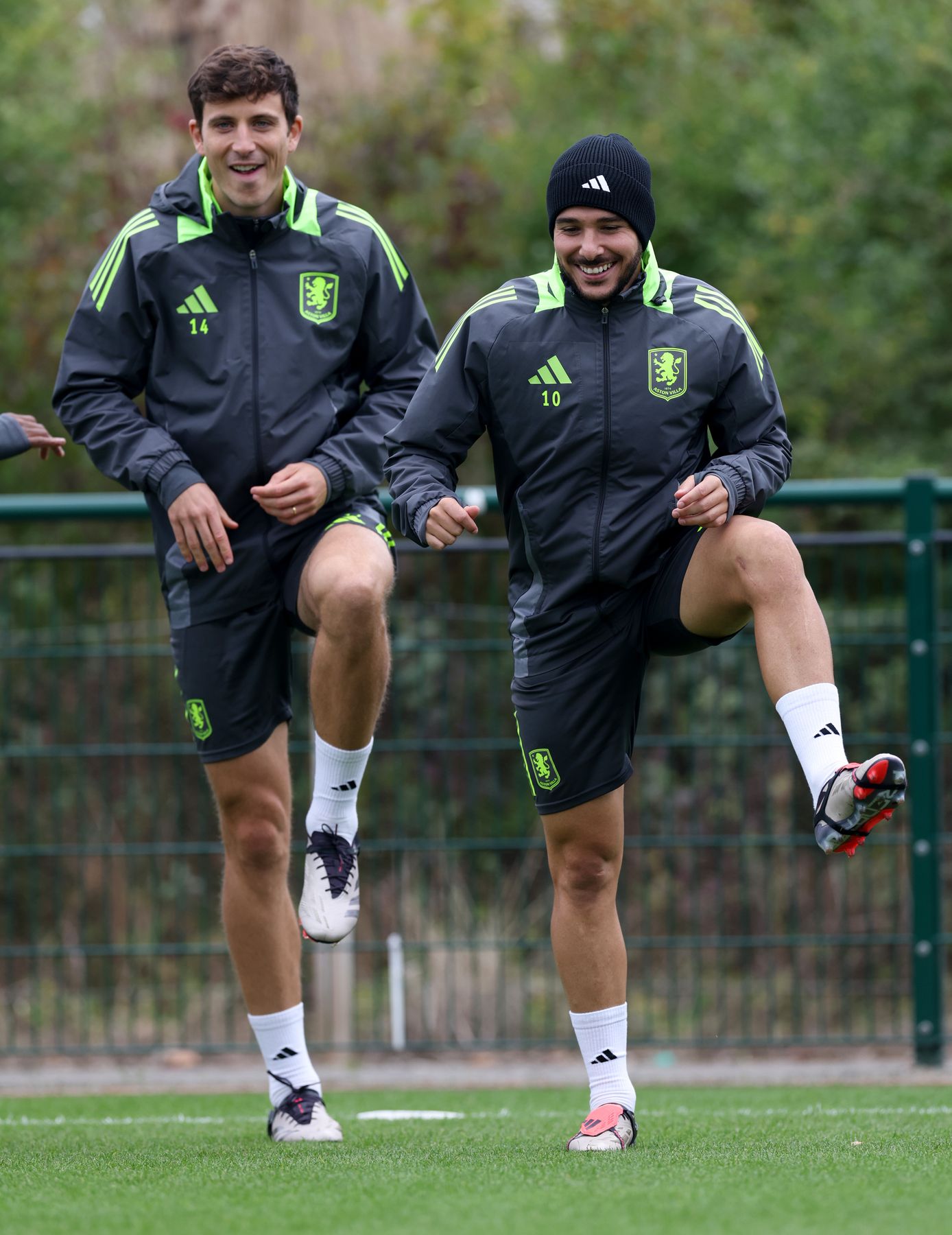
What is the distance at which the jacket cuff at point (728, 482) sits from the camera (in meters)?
3.74

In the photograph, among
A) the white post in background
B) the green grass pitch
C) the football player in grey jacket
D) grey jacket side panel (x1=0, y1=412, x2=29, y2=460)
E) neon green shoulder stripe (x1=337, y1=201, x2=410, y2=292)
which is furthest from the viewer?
the white post in background

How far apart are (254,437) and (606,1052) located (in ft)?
5.81

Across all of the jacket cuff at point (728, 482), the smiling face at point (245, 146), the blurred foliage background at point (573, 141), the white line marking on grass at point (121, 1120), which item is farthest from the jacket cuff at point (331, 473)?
the blurred foliage background at point (573, 141)

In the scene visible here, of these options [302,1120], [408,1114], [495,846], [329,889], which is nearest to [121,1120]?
[408,1114]

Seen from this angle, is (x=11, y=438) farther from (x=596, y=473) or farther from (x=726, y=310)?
(x=726, y=310)

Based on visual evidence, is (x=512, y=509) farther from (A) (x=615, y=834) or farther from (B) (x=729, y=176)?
(B) (x=729, y=176)

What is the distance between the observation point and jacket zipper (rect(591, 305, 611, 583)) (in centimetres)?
394

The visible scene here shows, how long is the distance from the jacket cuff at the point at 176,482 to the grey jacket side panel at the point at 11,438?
0.34 meters

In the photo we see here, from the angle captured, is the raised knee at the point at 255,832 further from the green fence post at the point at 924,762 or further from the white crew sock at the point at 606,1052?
the green fence post at the point at 924,762

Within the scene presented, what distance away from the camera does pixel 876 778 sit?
3262 mm

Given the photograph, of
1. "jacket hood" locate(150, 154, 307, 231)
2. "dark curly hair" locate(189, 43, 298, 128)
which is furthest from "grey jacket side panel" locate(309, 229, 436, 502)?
"dark curly hair" locate(189, 43, 298, 128)

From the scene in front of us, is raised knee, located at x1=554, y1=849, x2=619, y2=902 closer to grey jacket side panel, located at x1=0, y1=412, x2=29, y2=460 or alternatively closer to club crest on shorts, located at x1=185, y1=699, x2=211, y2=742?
club crest on shorts, located at x1=185, y1=699, x2=211, y2=742

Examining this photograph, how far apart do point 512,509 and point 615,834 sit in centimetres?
82

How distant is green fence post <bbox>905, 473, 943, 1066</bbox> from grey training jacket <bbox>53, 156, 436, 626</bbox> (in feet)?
8.22
